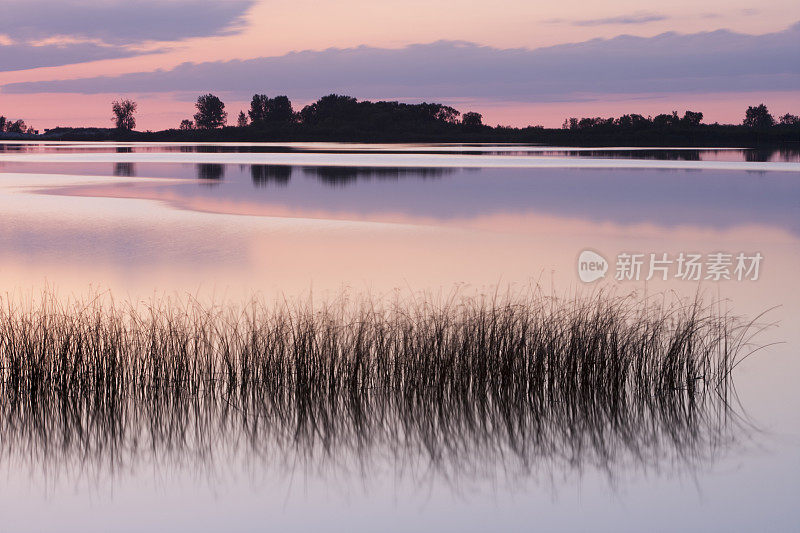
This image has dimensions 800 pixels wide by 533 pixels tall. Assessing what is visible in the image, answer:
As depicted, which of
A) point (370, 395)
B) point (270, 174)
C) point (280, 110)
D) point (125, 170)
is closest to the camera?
point (370, 395)

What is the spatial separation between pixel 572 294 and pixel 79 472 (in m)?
9.15

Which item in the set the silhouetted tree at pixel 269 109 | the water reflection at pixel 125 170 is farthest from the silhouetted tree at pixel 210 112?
the water reflection at pixel 125 170

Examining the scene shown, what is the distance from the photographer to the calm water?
6.80 m

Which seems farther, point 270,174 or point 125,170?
point 125,170

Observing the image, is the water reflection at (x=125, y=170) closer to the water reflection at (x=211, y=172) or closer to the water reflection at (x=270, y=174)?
the water reflection at (x=211, y=172)

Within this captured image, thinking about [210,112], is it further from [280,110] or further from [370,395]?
[370,395]

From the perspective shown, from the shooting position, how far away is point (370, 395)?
8.56 meters

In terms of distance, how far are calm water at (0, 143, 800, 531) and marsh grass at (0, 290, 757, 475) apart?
0.37 ft

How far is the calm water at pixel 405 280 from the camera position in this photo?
6.80 metres

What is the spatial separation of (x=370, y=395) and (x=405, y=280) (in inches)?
355

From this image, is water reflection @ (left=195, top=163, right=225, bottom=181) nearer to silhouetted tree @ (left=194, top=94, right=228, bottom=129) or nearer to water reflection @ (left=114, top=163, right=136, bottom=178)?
water reflection @ (left=114, top=163, right=136, bottom=178)

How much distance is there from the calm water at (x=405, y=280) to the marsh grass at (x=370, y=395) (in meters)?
0.11

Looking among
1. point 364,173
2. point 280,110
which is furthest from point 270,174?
point 280,110

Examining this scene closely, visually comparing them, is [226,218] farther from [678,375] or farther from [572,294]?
[678,375]
